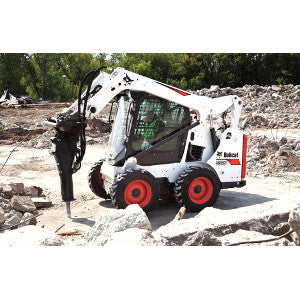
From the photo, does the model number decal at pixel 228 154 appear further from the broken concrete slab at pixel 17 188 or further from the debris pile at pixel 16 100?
the debris pile at pixel 16 100

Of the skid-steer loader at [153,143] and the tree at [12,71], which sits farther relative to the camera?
the tree at [12,71]

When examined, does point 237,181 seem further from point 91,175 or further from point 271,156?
point 271,156

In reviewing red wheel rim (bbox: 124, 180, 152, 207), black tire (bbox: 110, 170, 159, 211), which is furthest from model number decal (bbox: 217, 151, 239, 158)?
red wheel rim (bbox: 124, 180, 152, 207)

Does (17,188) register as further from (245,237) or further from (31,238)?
(245,237)

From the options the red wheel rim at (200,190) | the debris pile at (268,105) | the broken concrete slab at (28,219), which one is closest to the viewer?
the broken concrete slab at (28,219)

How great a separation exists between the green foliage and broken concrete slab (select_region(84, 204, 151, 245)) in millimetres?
21683

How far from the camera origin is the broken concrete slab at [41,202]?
763 centimetres

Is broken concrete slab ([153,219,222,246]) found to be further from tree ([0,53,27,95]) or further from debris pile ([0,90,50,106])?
debris pile ([0,90,50,106])

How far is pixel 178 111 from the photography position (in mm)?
7531

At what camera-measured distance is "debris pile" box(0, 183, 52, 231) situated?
20.8ft

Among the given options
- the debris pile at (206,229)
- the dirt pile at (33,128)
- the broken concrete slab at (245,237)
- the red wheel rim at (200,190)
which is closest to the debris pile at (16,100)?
the dirt pile at (33,128)

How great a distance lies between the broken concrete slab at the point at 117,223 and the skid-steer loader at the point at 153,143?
137 cm

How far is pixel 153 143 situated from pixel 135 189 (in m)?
1.00

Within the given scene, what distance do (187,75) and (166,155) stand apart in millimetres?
22110
